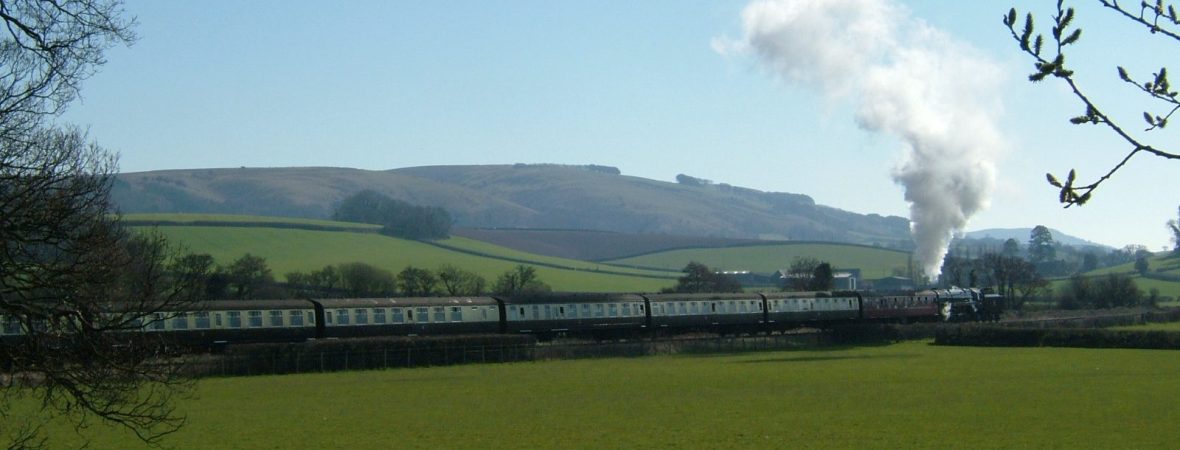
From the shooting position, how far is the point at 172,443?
1035 inches

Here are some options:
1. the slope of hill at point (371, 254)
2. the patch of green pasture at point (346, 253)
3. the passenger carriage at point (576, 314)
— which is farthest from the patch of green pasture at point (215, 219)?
the passenger carriage at point (576, 314)

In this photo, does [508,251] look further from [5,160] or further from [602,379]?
[5,160]

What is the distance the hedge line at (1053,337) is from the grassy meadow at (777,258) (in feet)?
332

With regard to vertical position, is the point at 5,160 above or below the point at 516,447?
above

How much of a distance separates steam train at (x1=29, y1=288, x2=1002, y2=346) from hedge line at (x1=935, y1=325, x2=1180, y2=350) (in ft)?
26.5

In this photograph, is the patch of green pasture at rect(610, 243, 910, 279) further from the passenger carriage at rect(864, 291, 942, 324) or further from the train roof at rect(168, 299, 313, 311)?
the train roof at rect(168, 299, 313, 311)

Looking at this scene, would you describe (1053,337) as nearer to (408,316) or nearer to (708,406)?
(408,316)

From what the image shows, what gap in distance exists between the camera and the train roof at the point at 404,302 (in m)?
54.8

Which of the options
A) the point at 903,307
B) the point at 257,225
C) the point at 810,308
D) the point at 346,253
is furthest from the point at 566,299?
the point at 257,225

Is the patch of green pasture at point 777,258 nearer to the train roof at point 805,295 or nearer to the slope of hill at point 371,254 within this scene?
the slope of hill at point 371,254

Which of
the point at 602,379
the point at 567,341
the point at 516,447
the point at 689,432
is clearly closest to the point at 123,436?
the point at 516,447

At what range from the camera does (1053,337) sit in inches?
2426

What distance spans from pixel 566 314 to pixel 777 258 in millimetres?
129570

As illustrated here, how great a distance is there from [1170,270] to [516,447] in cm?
14441
